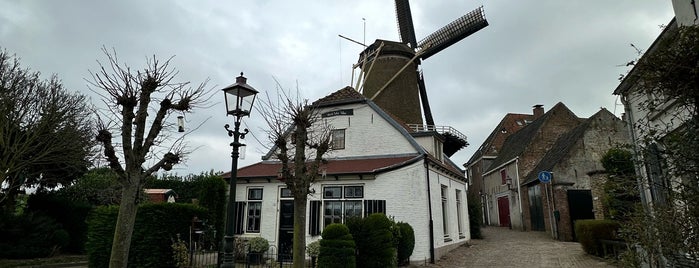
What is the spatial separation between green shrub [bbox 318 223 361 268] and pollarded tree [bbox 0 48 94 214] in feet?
40.4

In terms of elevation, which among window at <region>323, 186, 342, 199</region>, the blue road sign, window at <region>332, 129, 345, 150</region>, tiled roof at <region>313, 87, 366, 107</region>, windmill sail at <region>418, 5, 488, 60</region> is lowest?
window at <region>323, 186, 342, 199</region>

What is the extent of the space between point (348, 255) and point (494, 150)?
1093 inches

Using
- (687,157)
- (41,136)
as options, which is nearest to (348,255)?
(687,157)

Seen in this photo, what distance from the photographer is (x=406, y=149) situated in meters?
14.9

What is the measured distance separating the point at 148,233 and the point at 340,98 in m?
9.26

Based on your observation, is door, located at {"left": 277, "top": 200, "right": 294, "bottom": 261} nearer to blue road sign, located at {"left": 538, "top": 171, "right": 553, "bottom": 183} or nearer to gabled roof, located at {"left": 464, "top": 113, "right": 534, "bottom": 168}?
blue road sign, located at {"left": 538, "top": 171, "right": 553, "bottom": 183}

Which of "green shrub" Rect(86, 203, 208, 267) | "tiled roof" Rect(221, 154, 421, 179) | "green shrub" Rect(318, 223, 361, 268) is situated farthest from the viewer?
"tiled roof" Rect(221, 154, 421, 179)

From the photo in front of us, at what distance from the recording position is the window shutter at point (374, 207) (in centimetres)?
1312

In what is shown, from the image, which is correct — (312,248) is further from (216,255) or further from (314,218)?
(216,255)

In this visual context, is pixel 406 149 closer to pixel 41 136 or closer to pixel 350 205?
pixel 350 205

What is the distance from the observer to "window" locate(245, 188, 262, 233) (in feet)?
47.5

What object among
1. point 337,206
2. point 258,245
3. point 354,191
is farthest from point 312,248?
point 354,191

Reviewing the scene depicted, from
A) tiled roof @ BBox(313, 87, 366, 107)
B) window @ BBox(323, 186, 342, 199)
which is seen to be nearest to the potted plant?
window @ BBox(323, 186, 342, 199)

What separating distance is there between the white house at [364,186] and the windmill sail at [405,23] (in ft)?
47.3
